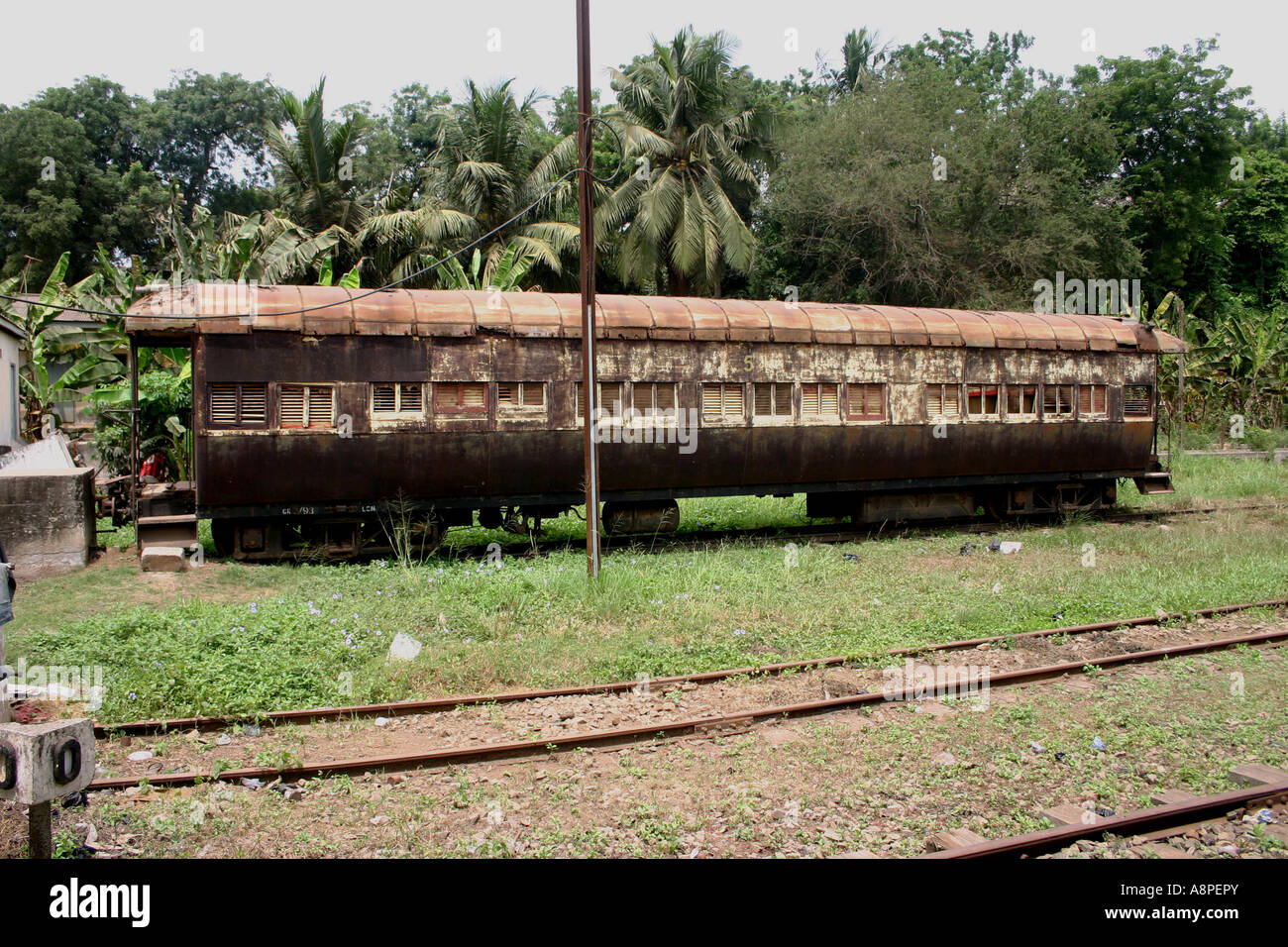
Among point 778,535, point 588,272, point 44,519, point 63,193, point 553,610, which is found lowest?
point 553,610

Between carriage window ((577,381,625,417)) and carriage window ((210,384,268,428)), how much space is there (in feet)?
13.1

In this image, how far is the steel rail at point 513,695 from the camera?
6.67m

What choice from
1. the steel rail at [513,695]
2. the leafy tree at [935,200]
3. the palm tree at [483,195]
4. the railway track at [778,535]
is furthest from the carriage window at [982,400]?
the palm tree at [483,195]

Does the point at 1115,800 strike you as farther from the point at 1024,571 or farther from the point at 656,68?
the point at 656,68

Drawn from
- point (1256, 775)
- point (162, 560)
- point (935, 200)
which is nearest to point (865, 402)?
point (1256, 775)

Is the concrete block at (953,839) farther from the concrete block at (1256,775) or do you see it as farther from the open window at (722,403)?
the open window at (722,403)

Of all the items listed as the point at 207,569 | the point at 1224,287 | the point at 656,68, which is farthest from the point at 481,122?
the point at 1224,287

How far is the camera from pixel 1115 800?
5535mm

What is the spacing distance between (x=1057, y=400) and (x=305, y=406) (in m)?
12.1

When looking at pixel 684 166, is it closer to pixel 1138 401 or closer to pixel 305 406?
pixel 1138 401

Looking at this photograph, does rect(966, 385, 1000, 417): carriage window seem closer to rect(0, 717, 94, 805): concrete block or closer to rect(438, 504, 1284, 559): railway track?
rect(438, 504, 1284, 559): railway track

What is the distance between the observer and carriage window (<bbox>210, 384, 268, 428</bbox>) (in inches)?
446

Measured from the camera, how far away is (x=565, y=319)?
12688 mm
